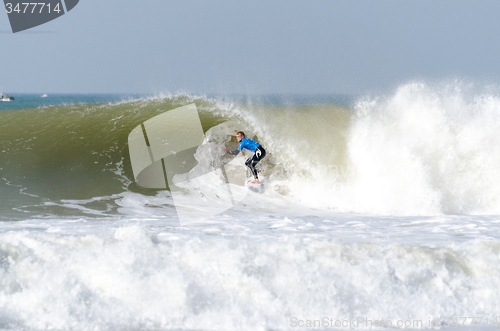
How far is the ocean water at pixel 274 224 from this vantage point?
121 inches

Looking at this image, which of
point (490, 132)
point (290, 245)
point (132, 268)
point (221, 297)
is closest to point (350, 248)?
point (290, 245)

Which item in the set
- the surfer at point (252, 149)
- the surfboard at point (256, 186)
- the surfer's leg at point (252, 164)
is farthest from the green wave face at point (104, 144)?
the surfer at point (252, 149)

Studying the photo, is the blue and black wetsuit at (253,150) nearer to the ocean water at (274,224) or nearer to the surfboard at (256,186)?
the surfboard at (256,186)

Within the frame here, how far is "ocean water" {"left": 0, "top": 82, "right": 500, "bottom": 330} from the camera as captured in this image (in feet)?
10.0

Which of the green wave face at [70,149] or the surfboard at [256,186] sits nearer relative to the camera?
the green wave face at [70,149]

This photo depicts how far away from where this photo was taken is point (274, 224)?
5418 mm

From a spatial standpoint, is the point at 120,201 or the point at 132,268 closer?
the point at 132,268

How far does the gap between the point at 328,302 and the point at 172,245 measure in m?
1.64

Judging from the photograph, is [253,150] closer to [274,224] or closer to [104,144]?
[274,224]

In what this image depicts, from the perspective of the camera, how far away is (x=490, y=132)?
8531mm

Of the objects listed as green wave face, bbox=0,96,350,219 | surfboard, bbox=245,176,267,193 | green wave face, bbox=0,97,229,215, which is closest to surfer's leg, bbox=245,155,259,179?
surfboard, bbox=245,176,267,193

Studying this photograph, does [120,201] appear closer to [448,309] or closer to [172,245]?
[172,245]

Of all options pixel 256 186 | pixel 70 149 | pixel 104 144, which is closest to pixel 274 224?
pixel 256 186

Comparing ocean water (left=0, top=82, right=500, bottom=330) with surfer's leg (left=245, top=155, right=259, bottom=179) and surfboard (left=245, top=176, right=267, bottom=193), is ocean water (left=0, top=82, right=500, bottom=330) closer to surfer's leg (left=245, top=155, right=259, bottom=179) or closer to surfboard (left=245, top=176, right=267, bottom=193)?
surfboard (left=245, top=176, right=267, bottom=193)
